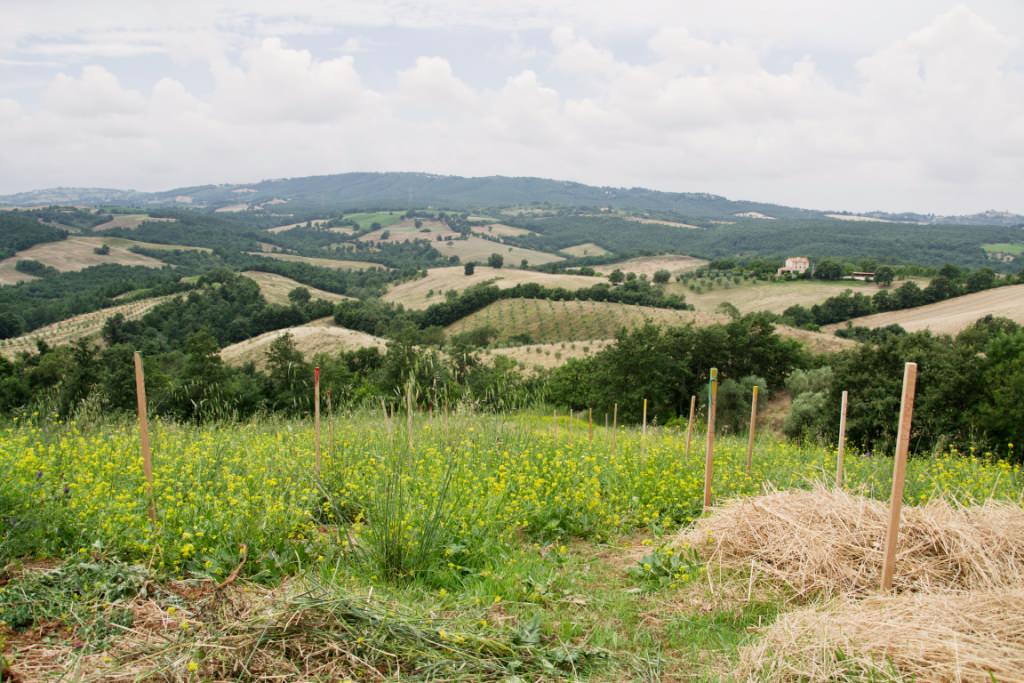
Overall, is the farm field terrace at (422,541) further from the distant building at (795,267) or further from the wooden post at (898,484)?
the distant building at (795,267)

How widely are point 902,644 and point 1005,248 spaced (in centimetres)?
20043

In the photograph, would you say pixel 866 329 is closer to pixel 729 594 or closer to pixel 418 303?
pixel 418 303

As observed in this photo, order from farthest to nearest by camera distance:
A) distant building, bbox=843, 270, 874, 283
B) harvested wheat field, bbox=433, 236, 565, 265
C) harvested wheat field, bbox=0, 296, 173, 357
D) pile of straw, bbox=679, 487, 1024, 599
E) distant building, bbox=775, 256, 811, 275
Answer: harvested wheat field, bbox=433, 236, 565, 265 < distant building, bbox=775, 256, 811, 275 < distant building, bbox=843, 270, 874, 283 < harvested wheat field, bbox=0, 296, 173, 357 < pile of straw, bbox=679, 487, 1024, 599

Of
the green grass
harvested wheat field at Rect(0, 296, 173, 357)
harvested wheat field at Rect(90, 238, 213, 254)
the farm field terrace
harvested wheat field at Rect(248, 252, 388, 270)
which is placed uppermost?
the green grass

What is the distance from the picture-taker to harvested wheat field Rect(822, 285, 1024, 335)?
70.4 m

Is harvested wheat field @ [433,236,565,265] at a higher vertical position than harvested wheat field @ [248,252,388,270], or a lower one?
higher

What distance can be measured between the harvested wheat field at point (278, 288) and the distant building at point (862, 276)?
89.7 meters

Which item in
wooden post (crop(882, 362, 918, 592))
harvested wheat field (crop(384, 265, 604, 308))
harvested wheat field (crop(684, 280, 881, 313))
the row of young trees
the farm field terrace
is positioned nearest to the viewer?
the farm field terrace

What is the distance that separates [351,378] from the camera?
41.9 m

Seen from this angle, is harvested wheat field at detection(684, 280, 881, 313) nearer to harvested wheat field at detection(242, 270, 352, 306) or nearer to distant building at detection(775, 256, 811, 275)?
distant building at detection(775, 256, 811, 275)

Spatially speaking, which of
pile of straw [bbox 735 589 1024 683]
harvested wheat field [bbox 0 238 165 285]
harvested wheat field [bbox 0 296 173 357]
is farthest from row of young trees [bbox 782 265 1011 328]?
harvested wheat field [bbox 0 238 165 285]

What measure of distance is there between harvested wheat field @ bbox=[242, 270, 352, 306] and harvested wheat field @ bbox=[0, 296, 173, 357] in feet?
52.7

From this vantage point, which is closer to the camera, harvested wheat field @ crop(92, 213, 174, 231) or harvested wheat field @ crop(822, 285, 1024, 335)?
harvested wheat field @ crop(822, 285, 1024, 335)

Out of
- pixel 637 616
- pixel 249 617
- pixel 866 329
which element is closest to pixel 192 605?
pixel 249 617
